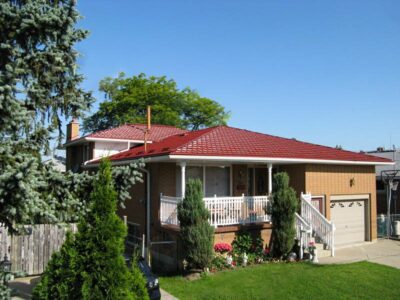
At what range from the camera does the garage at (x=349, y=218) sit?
18.5m

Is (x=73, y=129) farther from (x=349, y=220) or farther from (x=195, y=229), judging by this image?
(x=349, y=220)

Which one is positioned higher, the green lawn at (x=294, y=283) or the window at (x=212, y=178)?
the window at (x=212, y=178)

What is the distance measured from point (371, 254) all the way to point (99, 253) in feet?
43.7

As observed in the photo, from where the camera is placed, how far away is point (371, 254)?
16438 mm

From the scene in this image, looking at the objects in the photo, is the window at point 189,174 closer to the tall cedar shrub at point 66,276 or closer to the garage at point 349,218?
the garage at point 349,218

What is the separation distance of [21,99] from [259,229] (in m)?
11.5

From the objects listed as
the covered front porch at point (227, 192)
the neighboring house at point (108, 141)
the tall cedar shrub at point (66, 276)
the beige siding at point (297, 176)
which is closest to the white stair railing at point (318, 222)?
the beige siding at point (297, 176)

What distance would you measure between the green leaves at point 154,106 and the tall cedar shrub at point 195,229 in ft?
108

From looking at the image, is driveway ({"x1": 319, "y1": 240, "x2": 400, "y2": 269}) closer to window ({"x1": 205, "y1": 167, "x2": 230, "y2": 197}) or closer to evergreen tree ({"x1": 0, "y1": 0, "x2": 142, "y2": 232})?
window ({"x1": 205, "y1": 167, "x2": 230, "y2": 197})

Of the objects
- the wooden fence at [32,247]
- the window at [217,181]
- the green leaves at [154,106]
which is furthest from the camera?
the green leaves at [154,106]

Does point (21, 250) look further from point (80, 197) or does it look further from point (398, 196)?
point (398, 196)

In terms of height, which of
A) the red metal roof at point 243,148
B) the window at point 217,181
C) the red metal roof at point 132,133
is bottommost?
the window at point 217,181

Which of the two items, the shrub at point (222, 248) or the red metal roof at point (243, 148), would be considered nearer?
the shrub at point (222, 248)

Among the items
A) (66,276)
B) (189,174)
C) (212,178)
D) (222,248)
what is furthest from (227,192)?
(66,276)
